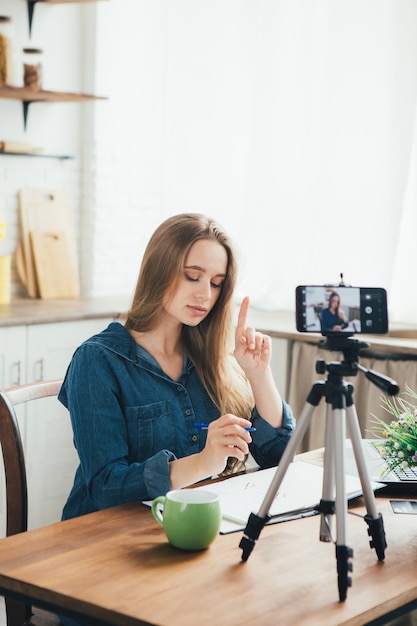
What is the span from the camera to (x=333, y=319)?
146cm

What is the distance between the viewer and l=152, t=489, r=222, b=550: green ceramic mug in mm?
1503

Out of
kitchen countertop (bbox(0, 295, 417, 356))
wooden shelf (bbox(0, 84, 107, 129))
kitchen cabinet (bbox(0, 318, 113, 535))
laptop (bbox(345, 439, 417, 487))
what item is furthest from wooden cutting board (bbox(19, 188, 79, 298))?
laptop (bbox(345, 439, 417, 487))

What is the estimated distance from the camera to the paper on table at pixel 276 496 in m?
1.71

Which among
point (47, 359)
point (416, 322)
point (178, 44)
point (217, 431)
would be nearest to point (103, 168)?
point (178, 44)

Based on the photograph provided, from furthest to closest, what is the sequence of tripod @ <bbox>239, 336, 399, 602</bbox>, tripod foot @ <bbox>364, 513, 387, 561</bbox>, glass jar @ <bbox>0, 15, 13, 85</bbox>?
glass jar @ <bbox>0, 15, 13, 85</bbox> < tripod foot @ <bbox>364, 513, 387, 561</bbox> < tripod @ <bbox>239, 336, 399, 602</bbox>

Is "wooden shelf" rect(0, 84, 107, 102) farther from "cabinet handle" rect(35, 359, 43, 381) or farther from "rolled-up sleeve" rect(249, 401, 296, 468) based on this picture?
"rolled-up sleeve" rect(249, 401, 296, 468)

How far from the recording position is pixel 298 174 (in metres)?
4.01

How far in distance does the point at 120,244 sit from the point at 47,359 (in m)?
1.07

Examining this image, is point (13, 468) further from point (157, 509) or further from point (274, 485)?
point (274, 485)

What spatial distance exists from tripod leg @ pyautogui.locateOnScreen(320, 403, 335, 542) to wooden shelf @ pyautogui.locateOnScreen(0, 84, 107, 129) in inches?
112

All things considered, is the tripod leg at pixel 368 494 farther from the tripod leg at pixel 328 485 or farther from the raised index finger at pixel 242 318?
the raised index finger at pixel 242 318

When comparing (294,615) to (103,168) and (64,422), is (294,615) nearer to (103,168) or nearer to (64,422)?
(64,422)

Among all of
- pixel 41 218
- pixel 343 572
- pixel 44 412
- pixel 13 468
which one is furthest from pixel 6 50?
pixel 343 572

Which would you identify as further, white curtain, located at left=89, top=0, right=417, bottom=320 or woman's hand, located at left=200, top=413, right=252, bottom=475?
white curtain, located at left=89, top=0, right=417, bottom=320
